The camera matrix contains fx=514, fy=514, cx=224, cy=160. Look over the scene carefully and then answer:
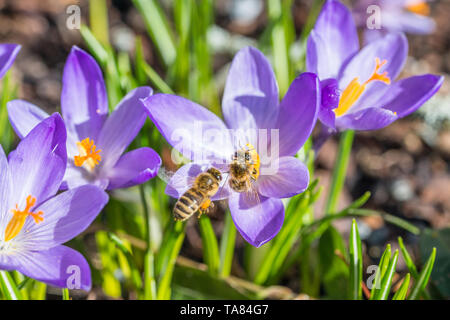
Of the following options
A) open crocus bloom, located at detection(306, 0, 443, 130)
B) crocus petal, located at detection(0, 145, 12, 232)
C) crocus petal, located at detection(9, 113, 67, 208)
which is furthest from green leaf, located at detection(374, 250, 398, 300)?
crocus petal, located at detection(0, 145, 12, 232)

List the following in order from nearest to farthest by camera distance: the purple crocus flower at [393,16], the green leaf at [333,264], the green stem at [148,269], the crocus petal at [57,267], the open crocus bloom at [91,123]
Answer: the crocus petal at [57,267], the open crocus bloom at [91,123], the green stem at [148,269], the green leaf at [333,264], the purple crocus flower at [393,16]

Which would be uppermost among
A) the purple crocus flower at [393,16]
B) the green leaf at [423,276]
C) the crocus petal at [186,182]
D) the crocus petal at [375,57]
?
the purple crocus flower at [393,16]

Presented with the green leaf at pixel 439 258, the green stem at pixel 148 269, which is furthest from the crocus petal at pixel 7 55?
the green leaf at pixel 439 258

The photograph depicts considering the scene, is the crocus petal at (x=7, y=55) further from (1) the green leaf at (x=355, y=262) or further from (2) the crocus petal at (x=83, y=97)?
(1) the green leaf at (x=355, y=262)

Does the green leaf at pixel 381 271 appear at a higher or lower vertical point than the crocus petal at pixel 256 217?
lower

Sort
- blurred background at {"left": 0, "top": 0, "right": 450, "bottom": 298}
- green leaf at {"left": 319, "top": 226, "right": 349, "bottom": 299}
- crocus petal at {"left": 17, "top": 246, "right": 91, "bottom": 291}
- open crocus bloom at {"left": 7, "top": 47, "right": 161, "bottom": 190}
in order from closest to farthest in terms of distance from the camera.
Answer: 1. crocus petal at {"left": 17, "top": 246, "right": 91, "bottom": 291}
2. open crocus bloom at {"left": 7, "top": 47, "right": 161, "bottom": 190}
3. green leaf at {"left": 319, "top": 226, "right": 349, "bottom": 299}
4. blurred background at {"left": 0, "top": 0, "right": 450, "bottom": 298}

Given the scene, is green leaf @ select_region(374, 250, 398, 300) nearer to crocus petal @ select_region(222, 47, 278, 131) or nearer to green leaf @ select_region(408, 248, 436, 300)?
green leaf @ select_region(408, 248, 436, 300)

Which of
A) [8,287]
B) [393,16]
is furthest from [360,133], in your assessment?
[8,287]
